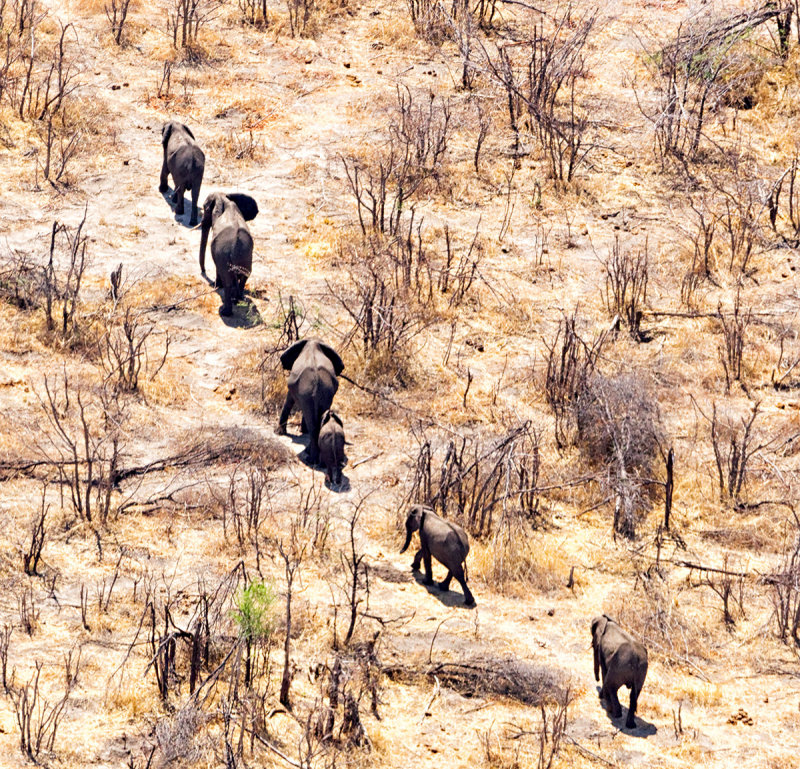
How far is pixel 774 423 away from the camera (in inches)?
645

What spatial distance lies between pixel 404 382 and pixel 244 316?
213cm

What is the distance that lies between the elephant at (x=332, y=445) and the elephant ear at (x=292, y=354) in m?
0.88

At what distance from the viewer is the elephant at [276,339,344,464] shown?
15.0m

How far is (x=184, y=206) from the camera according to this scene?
1975 cm

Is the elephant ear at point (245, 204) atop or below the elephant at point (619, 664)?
atop

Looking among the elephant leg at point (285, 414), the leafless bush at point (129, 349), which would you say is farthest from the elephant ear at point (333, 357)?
the leafless bush at point (129, 349)

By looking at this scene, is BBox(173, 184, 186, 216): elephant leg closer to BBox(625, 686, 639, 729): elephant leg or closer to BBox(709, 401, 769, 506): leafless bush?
BBox(709, 401, 769, 506): leafless bush

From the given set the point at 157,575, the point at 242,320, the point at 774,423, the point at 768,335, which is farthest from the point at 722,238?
the point at 157,575

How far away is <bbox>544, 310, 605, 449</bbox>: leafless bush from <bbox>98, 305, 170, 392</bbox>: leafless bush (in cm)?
386

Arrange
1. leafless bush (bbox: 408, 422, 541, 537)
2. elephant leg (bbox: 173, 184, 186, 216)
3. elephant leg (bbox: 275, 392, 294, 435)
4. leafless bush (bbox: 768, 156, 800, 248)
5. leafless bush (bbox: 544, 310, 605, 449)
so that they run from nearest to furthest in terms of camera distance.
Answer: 1. leafless bush (bbox: 408, 422, 541, 537)
2. elephant leg (bbox: 275, 392, 294, 435)
3. leafless bush (bbox: 544, 310, 605, 449)
4. elephant leg (bbox: 173, 184, 186, 216)
5. leafless bush (bbox: 768, 156, 800, 248)

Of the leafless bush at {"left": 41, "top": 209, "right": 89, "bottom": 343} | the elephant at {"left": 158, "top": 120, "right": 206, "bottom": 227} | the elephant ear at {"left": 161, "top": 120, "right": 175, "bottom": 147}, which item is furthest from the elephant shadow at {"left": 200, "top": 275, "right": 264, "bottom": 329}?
the elephant ear at {"left": 161, "top": 120, "right": 175, "bottom": 147}

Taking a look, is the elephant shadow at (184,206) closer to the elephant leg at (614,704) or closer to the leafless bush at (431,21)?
the leafless bush at (431,21)

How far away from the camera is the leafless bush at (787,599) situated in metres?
13.0

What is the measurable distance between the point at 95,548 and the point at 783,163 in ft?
38.8
